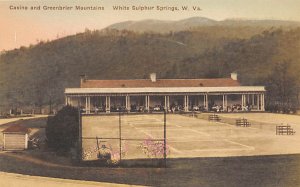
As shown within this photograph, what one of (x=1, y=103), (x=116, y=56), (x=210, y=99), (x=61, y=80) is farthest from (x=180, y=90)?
(x=1, y=103)

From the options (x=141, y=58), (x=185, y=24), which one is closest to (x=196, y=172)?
(x=141, y=58)

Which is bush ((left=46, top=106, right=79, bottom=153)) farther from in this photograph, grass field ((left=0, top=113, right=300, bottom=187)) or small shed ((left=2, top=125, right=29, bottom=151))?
small shed ((left=2, top=125, right=29, bottom=151))

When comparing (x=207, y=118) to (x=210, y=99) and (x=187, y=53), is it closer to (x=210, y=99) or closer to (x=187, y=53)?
(x=210, y=99)

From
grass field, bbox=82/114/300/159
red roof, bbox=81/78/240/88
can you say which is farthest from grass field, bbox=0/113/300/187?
red roof, bbox=81/78/240/88

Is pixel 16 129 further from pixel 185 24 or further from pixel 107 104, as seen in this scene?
pixel 185 24

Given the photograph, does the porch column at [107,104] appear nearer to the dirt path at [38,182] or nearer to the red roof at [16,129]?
the red roof at [16,129]

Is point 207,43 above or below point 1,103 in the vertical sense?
above

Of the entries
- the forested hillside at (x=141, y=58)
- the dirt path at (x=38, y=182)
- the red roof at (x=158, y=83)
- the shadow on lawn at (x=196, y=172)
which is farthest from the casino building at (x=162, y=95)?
the dirt path at (x=38, y=182)
